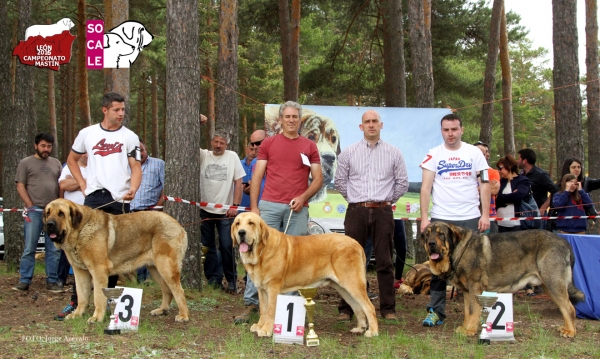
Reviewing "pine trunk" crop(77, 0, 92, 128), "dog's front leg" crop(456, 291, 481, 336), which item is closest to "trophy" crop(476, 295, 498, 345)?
"dog's front leg" crop(456, 291, 481, 336)

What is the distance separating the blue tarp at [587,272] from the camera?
7215 mm

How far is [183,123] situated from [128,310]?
3031 mm

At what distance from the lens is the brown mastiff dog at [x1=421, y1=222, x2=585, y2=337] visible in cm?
605

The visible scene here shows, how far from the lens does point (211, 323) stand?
253 inches

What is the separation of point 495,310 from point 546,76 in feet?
186

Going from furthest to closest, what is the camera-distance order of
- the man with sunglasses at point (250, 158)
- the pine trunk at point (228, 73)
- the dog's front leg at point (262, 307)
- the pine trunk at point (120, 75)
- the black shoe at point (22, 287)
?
the pine trunk at point (228, 73)
the pine trunk at point (120, 75)
the man with sunglasses at point (250, 158)
the black shoe at point (22, 287)
the dog's front leg at point (262, 307)

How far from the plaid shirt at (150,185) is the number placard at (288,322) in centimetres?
382

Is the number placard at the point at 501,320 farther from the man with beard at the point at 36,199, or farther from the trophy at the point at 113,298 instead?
the man with beard at the point at 36,199

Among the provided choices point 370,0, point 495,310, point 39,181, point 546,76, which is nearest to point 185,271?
point 39,181

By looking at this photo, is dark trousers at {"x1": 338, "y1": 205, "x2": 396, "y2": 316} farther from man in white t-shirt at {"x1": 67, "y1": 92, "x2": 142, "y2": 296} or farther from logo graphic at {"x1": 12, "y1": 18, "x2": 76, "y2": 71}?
logo graphic at {"x1": 12, "y1": 18, "x2": 76, "y2": 71}

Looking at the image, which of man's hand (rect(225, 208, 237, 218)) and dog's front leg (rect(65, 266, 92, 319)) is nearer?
dog's front leg (rect(65, 266, 92, 319))

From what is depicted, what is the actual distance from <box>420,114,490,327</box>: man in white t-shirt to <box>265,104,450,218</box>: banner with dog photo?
3637 millimetres

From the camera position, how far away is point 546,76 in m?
57.2

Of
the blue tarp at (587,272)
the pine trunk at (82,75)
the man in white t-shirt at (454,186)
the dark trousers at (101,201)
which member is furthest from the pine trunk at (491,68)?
the dark trousers at (101,201)
